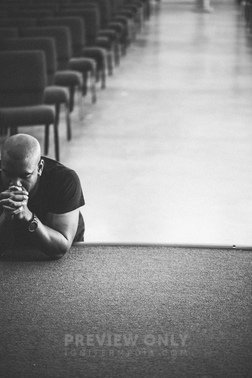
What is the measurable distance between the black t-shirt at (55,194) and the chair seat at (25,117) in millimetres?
2853

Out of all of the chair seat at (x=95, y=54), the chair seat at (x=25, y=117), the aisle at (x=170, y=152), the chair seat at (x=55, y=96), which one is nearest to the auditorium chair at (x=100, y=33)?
the aisle at (x=170, y=152)

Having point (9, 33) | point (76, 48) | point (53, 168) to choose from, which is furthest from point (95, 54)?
point (53, 168)

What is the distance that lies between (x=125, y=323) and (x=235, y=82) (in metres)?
7.28

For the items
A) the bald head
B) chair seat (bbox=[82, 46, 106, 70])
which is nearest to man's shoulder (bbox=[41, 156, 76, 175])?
the bald head

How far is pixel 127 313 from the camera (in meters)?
1.97

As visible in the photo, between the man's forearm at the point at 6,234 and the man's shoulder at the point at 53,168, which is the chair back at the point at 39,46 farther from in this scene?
the man's forearm at the point at 6,234

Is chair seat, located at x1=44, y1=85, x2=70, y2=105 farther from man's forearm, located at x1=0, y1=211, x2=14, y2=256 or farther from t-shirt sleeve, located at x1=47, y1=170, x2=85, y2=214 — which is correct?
man's forearm, located at x1=0, y1=211, x2=14, y2=256

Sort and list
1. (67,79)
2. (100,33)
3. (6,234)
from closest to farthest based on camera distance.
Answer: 1. (6,234)
2. (67,79)
3. (100,33)

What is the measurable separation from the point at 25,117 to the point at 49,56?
104 cm

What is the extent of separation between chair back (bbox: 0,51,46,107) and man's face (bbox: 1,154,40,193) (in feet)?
10.7

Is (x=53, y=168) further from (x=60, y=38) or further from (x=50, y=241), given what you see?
(x=60, y=38)

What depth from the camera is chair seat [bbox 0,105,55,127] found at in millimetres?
5469

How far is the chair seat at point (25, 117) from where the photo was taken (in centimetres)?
547


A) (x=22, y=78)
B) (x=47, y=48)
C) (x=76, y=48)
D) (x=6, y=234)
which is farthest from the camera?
(x=76, y=48)
